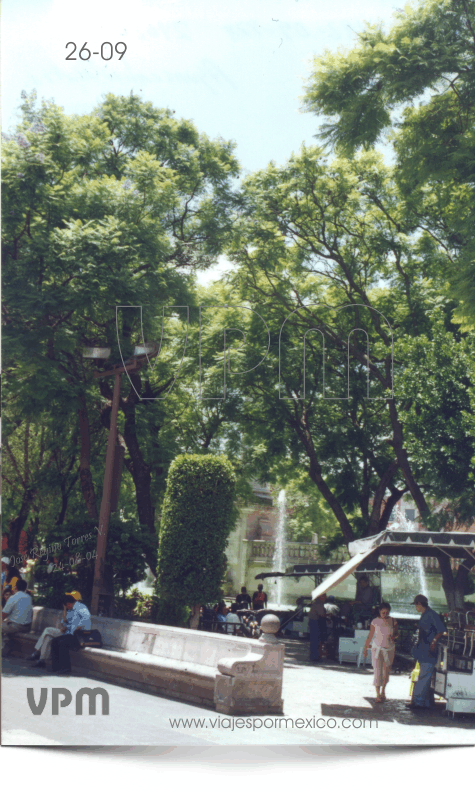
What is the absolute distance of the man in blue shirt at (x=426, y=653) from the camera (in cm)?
1186

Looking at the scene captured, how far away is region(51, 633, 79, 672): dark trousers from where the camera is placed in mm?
12484

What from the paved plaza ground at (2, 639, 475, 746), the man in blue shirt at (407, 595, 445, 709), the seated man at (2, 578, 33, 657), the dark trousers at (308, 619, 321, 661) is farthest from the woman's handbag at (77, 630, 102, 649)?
the dark trousers at (308, 619, 321, 661)

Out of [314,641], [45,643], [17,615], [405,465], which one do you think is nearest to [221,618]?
[314,641]

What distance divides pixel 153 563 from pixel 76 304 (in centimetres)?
691

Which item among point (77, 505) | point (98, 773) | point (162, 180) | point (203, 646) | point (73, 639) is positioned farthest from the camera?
point (77, 505)

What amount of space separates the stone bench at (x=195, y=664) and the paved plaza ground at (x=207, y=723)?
0.72 ft

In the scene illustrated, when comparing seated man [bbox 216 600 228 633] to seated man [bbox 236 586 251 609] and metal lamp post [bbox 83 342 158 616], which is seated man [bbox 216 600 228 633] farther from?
seated man [bbox 236 586 251 609]

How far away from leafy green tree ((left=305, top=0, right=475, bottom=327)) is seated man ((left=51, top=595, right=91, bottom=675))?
8503 mm

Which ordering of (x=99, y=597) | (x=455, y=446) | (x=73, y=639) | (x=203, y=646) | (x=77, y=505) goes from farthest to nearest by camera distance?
(x=77, y=505), (x=455, y=446), (x=99, y=597), (x=73, y=639), (x=203, y=646)

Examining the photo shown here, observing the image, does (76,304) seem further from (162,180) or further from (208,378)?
(208,378)

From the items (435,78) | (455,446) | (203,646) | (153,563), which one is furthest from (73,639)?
(435,78)

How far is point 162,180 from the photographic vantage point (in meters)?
19.8

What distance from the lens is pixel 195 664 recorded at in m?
11.2

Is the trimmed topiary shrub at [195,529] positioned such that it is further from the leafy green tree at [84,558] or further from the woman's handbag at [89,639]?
the woman's handbag at [89,639]
